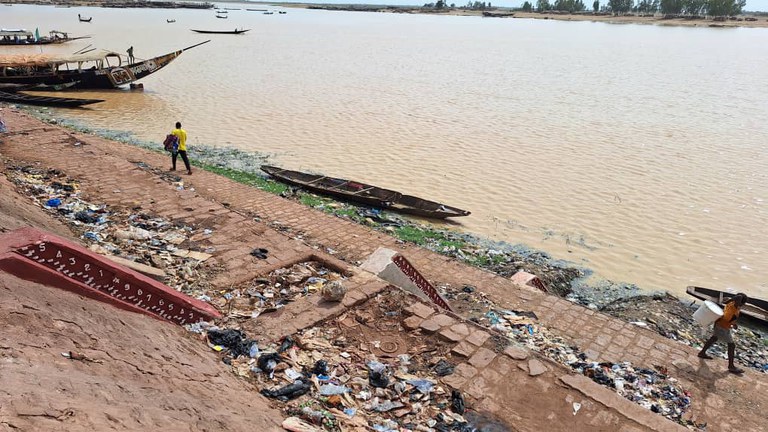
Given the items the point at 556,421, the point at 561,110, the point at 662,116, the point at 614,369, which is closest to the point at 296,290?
the point at 556,421

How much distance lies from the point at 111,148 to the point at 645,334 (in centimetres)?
1280

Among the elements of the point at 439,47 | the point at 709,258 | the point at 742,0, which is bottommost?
the point at 709,258

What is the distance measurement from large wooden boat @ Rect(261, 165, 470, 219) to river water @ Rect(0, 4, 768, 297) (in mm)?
895

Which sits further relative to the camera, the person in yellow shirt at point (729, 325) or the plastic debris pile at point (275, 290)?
the person in yellow shirt at point (729, 325)

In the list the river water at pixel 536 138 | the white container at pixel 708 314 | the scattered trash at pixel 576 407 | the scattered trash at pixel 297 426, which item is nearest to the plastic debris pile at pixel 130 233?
the scattered trash at pixel 297 426

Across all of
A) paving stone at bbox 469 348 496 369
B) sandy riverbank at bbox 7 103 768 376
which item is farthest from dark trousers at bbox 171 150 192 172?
paving stone at bbox 469 348 496 369

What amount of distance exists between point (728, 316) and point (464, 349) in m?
3.29

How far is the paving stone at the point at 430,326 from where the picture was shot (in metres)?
5.61

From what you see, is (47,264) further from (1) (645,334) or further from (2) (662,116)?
(2) (662,116)

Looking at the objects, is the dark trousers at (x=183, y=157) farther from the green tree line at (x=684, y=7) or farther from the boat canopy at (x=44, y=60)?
the green tree line at (x=684, y=7)

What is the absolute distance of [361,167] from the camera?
14062 mm

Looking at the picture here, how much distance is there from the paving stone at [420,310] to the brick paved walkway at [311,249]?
134 cm

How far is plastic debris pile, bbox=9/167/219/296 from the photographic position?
6552 millimetres

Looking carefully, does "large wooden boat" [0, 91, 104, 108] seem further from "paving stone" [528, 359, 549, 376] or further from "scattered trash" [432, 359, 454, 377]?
"paving stone" [528, 359, 549, 376]
